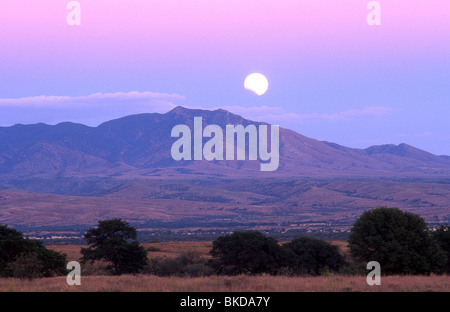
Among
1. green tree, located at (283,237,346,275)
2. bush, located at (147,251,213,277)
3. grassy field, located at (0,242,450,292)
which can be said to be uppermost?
grassy field, located at (0,242,450,292)

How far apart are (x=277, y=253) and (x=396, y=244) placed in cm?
723

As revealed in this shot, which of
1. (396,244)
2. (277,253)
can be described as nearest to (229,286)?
(396,244)

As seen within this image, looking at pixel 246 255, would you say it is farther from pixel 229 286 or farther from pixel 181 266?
pixel 229 286

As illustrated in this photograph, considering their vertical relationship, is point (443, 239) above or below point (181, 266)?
above

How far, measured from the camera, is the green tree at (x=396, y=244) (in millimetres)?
24812

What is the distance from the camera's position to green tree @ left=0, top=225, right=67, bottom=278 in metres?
24.1

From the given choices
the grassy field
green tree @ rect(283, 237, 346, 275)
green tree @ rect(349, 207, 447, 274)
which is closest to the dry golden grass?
the grassy field

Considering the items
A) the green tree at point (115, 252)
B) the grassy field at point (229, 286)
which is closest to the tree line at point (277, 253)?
the green tree at point (115, 252)

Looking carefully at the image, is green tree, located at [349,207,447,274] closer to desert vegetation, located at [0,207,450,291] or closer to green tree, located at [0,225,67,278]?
desert vegetation, located at [0,207,450,291]

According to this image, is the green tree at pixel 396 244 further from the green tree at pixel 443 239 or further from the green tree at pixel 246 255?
the green tree at pixel 246 255

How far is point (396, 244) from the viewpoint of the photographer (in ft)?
82.0

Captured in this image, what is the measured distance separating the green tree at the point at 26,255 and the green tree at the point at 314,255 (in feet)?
40.1
